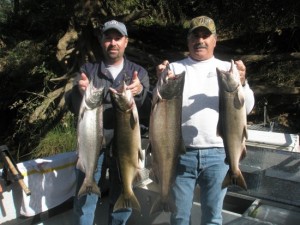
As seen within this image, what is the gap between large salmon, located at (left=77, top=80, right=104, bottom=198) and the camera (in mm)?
3133

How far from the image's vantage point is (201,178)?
3381 millimetres

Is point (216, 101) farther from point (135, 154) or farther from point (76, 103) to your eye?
point (76, 103)

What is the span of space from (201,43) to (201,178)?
3.53ft

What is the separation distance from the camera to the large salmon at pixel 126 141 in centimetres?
305

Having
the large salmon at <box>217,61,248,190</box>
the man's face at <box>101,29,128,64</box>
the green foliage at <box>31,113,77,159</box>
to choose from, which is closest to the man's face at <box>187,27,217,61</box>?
the large salmon at <box>217,61,248,190</box>

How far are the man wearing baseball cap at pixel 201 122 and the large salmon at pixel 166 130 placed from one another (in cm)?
13

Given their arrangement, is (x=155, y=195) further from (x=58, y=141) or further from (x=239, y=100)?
(x=58, y=141)

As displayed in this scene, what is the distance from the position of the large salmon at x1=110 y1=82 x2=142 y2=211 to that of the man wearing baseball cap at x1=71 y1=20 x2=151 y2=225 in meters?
0.19

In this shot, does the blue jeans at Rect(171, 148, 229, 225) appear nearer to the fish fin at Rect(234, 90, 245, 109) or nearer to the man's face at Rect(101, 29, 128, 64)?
the fish fin at Rect(234, 90, 245, 109)

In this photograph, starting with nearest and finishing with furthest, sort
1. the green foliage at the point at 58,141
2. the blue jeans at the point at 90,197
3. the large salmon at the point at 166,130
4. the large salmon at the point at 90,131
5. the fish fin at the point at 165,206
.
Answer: the large salmon at the point at 166,130, the large salmon at the point at 90,131, the fish fin at the point at 165,206, the blue jeans at the point at 90,197, the green foliage at the point at 58,141

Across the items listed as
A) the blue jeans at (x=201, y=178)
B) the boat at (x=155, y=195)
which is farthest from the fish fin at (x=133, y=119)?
the boat at (x=155, y=195)

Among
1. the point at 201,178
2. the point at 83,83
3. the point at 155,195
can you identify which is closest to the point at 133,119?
the point at 83,83

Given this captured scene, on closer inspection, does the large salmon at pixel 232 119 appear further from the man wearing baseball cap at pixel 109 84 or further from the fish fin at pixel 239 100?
the man wearing baseball cap at pixel 109 84

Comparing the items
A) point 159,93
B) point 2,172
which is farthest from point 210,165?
point 2,172
